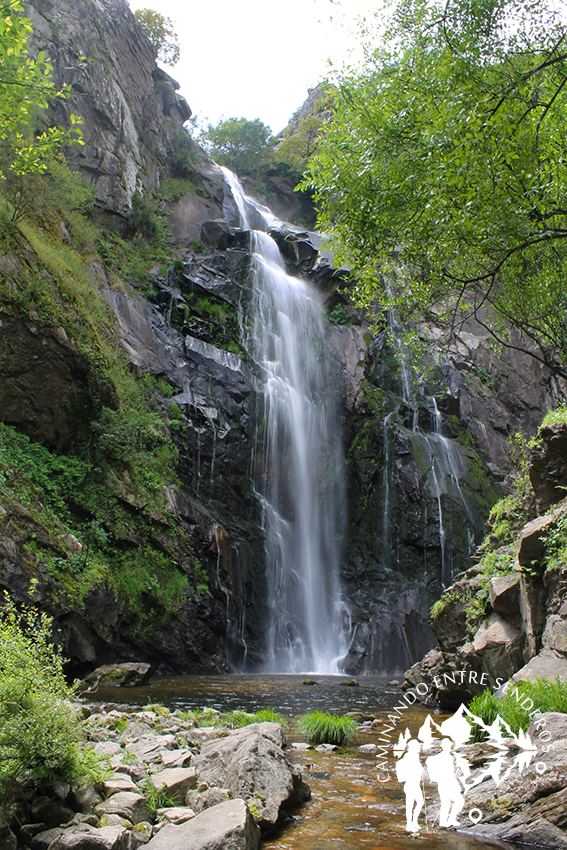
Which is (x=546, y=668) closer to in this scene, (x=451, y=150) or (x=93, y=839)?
(x=93, y=839)

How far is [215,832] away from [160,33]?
48.0 m

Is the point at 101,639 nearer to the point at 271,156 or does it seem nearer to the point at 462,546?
the point at 462,546

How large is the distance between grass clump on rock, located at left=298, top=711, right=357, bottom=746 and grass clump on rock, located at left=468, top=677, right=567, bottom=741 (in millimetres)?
2538

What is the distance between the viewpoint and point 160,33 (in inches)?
1526

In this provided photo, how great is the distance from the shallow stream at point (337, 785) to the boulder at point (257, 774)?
5.6 inches

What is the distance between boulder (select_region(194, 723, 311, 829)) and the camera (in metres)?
4.16

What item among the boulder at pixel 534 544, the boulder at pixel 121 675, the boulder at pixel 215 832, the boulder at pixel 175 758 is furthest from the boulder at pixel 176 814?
the boulder at pixel 121 675

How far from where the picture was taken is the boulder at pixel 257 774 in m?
4.16

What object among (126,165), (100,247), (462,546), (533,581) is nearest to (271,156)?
(126,165)

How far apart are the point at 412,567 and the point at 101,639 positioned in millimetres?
13203

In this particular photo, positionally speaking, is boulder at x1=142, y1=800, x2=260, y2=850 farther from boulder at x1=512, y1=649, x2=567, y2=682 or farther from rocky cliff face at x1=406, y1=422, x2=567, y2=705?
rocky cliff face at x1=406, y1=422, x2=567, y2=705

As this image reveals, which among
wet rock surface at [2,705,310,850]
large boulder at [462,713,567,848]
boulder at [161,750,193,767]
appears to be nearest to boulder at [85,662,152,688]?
wet rock surface at [2,705,310,850]

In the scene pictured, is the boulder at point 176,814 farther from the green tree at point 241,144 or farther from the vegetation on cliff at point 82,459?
the green tree at point 241,144

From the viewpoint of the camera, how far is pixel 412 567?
70.1ft
